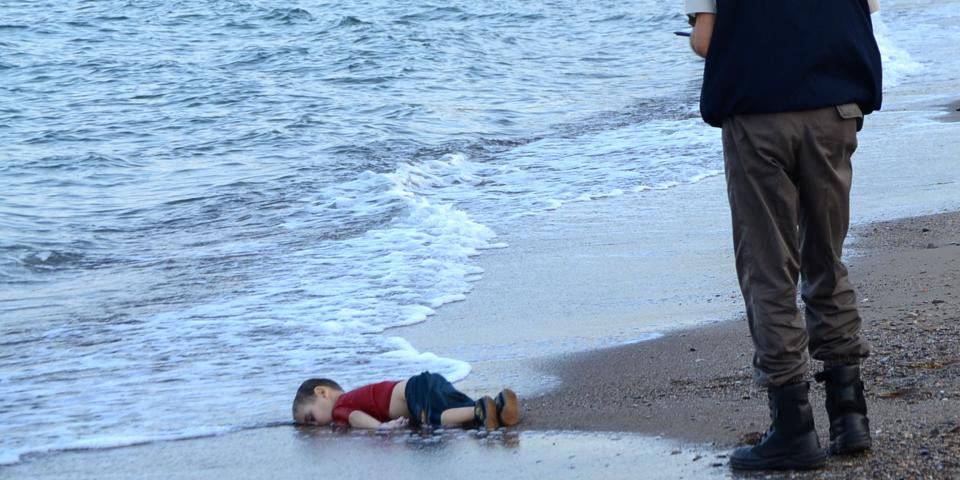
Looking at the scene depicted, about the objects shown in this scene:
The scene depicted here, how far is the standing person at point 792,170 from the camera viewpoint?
318cm

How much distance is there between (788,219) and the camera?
10.6ft

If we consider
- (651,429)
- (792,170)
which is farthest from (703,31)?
(651,429)

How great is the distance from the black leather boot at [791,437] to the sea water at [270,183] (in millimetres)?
1950

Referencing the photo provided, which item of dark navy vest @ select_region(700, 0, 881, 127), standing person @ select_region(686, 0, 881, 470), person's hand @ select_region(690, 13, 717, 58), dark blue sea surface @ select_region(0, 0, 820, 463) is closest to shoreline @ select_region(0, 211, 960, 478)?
standing person @ select_region(686, 0, 881, 470)

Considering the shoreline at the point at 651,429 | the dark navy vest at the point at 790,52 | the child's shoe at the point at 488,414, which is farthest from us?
the child's shoe at the point at 488,414

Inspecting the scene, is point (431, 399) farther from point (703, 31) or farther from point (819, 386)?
point (703, 31)

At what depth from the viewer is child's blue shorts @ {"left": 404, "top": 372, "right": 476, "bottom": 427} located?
14.4ft

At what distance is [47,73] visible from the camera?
21469mm

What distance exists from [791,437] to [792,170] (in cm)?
72

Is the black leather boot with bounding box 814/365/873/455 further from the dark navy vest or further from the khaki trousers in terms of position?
the dark navy vest

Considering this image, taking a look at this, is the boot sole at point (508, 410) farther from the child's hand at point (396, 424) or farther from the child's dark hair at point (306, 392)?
the child's dark hair at point (306, 392)

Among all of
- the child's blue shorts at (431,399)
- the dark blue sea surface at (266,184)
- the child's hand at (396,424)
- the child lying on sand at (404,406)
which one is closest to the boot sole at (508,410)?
the child lying on sand at (404,406)

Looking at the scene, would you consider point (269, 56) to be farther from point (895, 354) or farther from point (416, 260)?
point (895, 354)

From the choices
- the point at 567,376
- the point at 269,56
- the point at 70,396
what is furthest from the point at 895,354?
the point at 269,56
